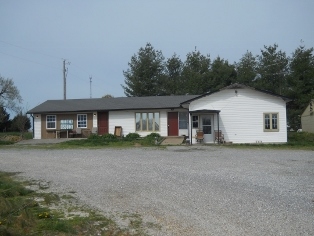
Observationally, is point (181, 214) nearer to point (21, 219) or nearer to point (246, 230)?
point (246, 230)

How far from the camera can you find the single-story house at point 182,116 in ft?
86.8

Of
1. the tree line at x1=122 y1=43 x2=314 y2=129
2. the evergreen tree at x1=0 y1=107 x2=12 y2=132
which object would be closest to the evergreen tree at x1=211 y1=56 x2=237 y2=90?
the tree line at x1=122 y1=43 x2=314 y2=129

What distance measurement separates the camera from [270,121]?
26.5 metres

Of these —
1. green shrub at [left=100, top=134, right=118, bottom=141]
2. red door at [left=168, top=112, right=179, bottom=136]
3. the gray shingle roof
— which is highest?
the gray shingle roof

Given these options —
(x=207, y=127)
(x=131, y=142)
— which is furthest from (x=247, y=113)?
(x=131, y=142)

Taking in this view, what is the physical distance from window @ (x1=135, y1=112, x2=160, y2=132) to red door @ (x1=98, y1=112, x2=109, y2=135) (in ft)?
8.85

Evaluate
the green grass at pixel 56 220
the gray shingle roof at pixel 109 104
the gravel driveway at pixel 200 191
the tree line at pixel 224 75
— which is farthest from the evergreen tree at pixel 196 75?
the green grass at pixel 56 220

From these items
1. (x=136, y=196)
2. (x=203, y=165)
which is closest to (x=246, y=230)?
(x=136, y=196)

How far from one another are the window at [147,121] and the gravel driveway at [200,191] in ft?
48.6

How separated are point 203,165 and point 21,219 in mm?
9903

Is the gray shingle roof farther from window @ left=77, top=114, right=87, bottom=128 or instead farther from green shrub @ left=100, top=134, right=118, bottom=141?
green shrub @ left=100, top=134, right=118, bottom=141

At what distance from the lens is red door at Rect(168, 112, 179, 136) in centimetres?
2912

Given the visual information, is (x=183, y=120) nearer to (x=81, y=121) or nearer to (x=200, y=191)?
(x=81, y=121)

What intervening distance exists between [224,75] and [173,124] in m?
23.5
